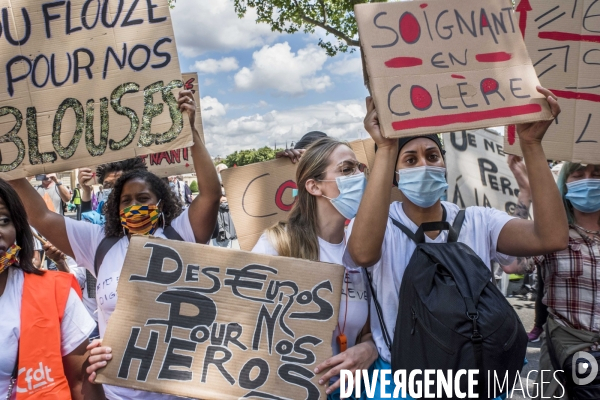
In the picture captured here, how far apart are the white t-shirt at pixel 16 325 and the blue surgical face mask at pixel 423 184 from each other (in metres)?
1.46

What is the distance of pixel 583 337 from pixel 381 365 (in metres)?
1.24

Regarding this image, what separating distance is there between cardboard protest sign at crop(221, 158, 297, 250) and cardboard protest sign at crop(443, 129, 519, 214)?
1354mm

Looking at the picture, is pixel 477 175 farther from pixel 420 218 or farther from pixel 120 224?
pixel 120 224

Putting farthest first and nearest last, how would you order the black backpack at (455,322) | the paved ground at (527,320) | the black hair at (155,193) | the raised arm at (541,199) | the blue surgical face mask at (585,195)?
the paved ground at (527,320) → the black hair at (155,193) → the blue surgical face mask at (585,195) → the raised arm at (541,199) → the black backpack at (455,322)

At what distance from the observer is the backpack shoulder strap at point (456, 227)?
78.1 inches

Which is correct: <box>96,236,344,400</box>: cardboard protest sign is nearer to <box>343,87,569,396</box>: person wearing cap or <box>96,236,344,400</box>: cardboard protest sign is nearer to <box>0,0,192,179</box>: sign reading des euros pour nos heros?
<box>343,87,569,396</box>: person wearing cap

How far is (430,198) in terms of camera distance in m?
2.06

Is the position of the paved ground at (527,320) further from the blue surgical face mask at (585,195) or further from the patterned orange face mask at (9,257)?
the patterned orange face mask at (9,257)

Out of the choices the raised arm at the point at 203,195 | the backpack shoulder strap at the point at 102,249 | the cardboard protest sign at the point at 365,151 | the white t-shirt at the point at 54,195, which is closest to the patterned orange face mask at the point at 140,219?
the backpack shoulder strap at the point at 102,249

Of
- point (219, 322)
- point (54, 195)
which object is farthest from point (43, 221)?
point (54, 195)

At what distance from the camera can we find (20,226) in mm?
2066

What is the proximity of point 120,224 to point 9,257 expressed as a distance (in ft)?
2.27

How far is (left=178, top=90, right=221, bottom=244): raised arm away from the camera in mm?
2502

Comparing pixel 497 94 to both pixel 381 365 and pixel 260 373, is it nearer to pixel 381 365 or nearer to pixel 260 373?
pixel 381 365
